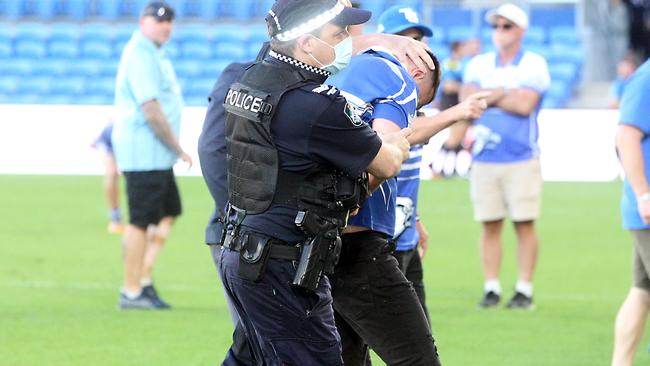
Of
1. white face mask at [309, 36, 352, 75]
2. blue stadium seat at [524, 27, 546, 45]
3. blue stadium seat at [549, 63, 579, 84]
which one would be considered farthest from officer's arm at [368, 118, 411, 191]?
blue stadium seat at [524, 27, 546, 45]

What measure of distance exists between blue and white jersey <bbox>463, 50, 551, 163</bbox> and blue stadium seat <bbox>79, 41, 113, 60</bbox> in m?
19.2

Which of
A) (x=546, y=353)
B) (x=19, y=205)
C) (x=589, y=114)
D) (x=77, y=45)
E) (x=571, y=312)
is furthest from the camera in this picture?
(x=77, y=45)

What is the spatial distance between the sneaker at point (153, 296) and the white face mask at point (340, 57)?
545 cm

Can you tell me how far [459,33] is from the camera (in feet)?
92.2

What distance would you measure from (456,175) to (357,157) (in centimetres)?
1861

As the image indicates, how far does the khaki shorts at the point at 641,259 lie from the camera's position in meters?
6.51

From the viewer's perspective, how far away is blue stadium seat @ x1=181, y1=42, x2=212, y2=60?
28.6 metres

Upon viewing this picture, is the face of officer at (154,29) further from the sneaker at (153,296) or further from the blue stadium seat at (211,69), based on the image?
the blue stadium seat at (211,69)

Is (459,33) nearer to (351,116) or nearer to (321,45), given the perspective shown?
(321,45)

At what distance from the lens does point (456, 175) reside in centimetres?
2308

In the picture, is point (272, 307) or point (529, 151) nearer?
point (272, 307)

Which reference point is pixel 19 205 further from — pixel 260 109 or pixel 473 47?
pixel 260 109

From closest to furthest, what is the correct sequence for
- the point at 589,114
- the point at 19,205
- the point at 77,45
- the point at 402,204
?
1. the point at 402,204
2. the point at 19,205
3. the point at 589,114
4. the point at 77,45

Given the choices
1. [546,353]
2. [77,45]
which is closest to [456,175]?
[77,45]
